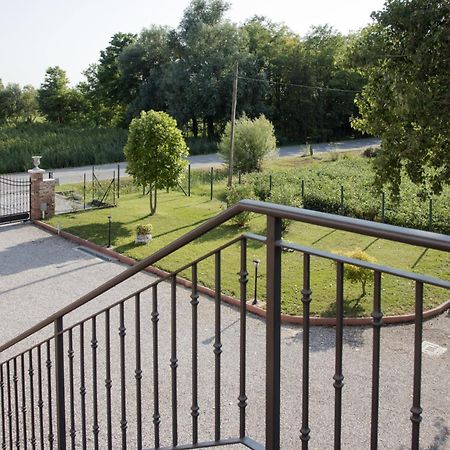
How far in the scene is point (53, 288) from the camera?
1224 cm

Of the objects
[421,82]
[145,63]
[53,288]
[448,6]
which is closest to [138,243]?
[53,288]

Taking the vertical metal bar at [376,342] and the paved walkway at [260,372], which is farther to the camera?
the paved walkway at [260,372]

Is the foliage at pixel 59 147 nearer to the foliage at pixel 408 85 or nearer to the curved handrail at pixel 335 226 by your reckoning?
the foliage at pixel 408 85

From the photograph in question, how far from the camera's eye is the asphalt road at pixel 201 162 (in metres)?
25.9

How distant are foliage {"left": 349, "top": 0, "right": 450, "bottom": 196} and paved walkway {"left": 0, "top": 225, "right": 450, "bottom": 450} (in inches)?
138

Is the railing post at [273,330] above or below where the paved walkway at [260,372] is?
above

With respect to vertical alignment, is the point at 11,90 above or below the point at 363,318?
above

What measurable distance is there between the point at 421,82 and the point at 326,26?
3982 cm

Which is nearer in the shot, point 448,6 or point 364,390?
point 364,390

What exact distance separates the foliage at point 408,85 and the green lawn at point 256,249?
166cm

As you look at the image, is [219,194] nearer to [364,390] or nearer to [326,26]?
[364,390]

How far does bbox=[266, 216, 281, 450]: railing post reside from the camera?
86.7 inches

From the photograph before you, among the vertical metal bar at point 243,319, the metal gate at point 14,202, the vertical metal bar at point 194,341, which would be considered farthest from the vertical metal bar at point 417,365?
the metal gate at point 14,202

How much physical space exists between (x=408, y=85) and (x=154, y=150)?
7.84m
